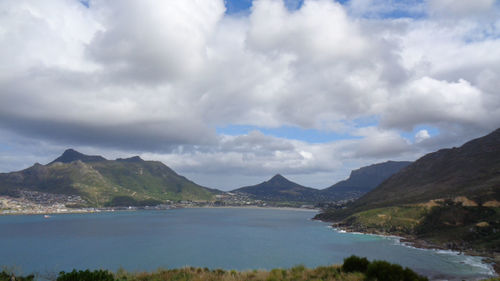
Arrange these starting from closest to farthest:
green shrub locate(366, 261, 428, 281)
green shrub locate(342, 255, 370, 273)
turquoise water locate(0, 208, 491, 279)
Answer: green shrub locate(366, 261, 428, 281), green shrub locate(342, 255, 370, 273), turquoise water locate(0, 208, 491, 279)

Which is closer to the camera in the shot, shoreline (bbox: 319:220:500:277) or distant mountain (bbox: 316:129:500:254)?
shoreline (bbox: 319:220:500:277)

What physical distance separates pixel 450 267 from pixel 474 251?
27.2m

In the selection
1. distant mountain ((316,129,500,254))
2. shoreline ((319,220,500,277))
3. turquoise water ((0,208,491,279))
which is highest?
distant mountain ((316,129,500,254))

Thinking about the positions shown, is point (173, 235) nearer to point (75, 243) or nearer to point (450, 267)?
point (75, 243)

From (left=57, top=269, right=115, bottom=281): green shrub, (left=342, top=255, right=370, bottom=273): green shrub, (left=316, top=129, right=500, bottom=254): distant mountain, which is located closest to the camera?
(left=57, top=269, right=115, bottom=281): green shrub

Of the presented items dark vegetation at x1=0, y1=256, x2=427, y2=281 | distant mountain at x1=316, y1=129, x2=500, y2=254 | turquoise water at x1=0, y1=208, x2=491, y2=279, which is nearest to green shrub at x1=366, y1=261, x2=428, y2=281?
dark vegetation at x1=0, y1=256, x2=427, y2=281

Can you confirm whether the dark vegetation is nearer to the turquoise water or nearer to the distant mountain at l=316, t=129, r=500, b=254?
the turquoise water

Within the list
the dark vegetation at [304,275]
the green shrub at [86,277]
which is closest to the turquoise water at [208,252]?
the dark vegetation at [304,275]

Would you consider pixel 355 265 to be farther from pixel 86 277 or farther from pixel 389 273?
pixel 86 277

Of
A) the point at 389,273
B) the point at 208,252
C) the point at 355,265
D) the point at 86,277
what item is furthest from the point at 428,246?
the point at 86,277

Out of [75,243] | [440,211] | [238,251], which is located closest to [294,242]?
[238,251]

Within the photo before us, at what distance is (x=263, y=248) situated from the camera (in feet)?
407

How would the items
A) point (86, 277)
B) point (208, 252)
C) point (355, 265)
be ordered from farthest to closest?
point (208, 252)
point (355, 265)
point (86, 277)

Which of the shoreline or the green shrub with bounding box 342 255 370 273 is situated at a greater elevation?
the green shrub with bounding box 342 255 370 273
